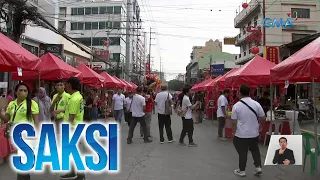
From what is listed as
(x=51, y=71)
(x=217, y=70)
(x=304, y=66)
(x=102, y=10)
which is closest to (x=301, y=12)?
(x=217, y=70)

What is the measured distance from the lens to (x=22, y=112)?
4.89 m

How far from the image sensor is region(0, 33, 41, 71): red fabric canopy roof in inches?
242

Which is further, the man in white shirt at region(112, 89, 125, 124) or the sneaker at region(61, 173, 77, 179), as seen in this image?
the man in white shirt at region(112, 89, 125, 124)

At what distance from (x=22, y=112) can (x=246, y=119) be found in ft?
13.1

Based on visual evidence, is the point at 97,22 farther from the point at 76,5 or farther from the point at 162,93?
the point at 162,93

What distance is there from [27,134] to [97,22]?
6621cm

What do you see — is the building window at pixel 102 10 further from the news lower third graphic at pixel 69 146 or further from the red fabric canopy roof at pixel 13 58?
the news lower third graphic at pixel 69 146

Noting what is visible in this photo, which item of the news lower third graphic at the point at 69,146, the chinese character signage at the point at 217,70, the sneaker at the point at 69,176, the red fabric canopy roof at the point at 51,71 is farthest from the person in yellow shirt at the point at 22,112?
the chinese character signage at the point at 217,70

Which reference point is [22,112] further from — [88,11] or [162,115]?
[88,11]

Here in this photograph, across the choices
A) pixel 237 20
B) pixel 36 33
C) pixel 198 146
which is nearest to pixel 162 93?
pixel 198 146

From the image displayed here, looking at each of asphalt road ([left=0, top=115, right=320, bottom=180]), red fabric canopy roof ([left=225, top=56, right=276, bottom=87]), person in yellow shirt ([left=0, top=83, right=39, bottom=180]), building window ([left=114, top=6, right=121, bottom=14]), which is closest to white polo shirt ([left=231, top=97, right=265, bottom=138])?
asphalt road ([left=0, top=115, right=320, bottom=180])

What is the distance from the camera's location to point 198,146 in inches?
396

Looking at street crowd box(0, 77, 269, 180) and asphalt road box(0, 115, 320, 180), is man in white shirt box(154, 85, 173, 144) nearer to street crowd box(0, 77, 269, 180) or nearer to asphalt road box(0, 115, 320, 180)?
street crowd box(0, 77, 269, 180)

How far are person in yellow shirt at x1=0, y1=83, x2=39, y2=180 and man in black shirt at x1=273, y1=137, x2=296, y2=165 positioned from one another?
14.2ft
